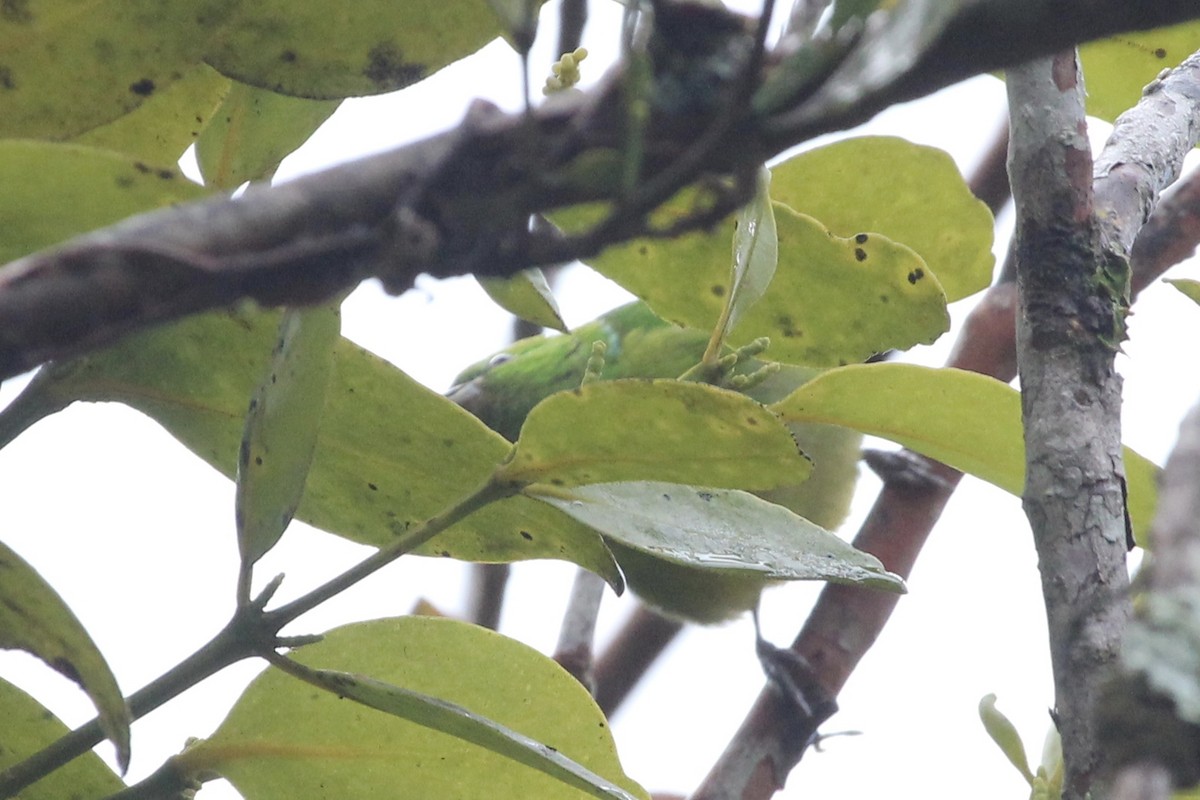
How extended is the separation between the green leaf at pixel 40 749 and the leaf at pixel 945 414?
43 cm

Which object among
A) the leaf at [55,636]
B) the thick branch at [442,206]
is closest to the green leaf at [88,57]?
the leaf at [55,636]

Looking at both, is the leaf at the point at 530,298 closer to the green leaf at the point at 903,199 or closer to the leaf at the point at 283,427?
the leaf at the point at 283,427

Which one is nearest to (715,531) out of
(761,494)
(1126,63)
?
(1126,63)

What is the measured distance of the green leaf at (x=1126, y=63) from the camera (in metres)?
0.95

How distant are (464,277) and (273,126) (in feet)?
1.61

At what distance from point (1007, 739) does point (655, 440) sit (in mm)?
418

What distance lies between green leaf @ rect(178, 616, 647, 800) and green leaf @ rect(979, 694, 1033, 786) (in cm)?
29

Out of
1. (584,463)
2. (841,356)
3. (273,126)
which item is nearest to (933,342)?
(841,356)

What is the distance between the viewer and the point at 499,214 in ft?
1.03

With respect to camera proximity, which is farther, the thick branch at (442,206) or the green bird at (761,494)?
the green bird at (761,494)

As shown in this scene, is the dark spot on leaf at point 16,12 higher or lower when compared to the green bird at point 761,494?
lower

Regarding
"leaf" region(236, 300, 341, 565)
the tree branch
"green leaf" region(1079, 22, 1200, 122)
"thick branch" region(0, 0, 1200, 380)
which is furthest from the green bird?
"thick branch" region(0, 0, 1200, 380)

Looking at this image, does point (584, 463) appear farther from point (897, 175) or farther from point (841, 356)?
point (897, 175)

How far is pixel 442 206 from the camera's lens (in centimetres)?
31
